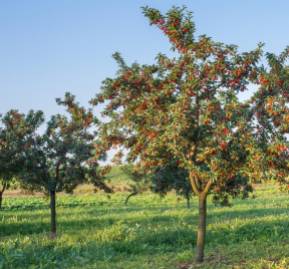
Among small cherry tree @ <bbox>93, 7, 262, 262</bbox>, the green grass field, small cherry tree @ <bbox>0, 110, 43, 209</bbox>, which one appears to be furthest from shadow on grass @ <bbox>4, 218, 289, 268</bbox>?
small cherry tree @ <bbox>0, 110, 43, 209</bbox>

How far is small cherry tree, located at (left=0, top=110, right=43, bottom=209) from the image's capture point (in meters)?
30.6

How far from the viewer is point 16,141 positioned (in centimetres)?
3077

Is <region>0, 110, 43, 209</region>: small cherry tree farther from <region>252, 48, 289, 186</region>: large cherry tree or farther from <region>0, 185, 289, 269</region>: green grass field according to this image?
<region>252, 48, 289, 186</region>: large cherry tree

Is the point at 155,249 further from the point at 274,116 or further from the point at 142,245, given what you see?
the point at 274,116

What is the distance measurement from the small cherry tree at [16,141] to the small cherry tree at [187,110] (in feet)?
44.8

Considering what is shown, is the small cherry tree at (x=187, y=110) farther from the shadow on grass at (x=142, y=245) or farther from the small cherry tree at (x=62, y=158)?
the small cherry tree at (x=62, y=158)

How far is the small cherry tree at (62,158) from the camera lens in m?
29.4

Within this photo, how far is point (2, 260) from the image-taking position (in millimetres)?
17938

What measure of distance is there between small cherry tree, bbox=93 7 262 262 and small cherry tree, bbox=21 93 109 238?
38.6 ft

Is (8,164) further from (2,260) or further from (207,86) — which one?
(207,86)

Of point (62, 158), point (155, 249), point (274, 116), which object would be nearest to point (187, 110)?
point (274, 116)

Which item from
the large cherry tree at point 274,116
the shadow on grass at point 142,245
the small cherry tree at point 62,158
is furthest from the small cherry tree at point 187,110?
the small cherry tree at point 62,158

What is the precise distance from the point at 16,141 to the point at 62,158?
3.19m

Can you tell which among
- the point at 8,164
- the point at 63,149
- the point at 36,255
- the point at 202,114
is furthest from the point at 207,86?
the point at 8,164
